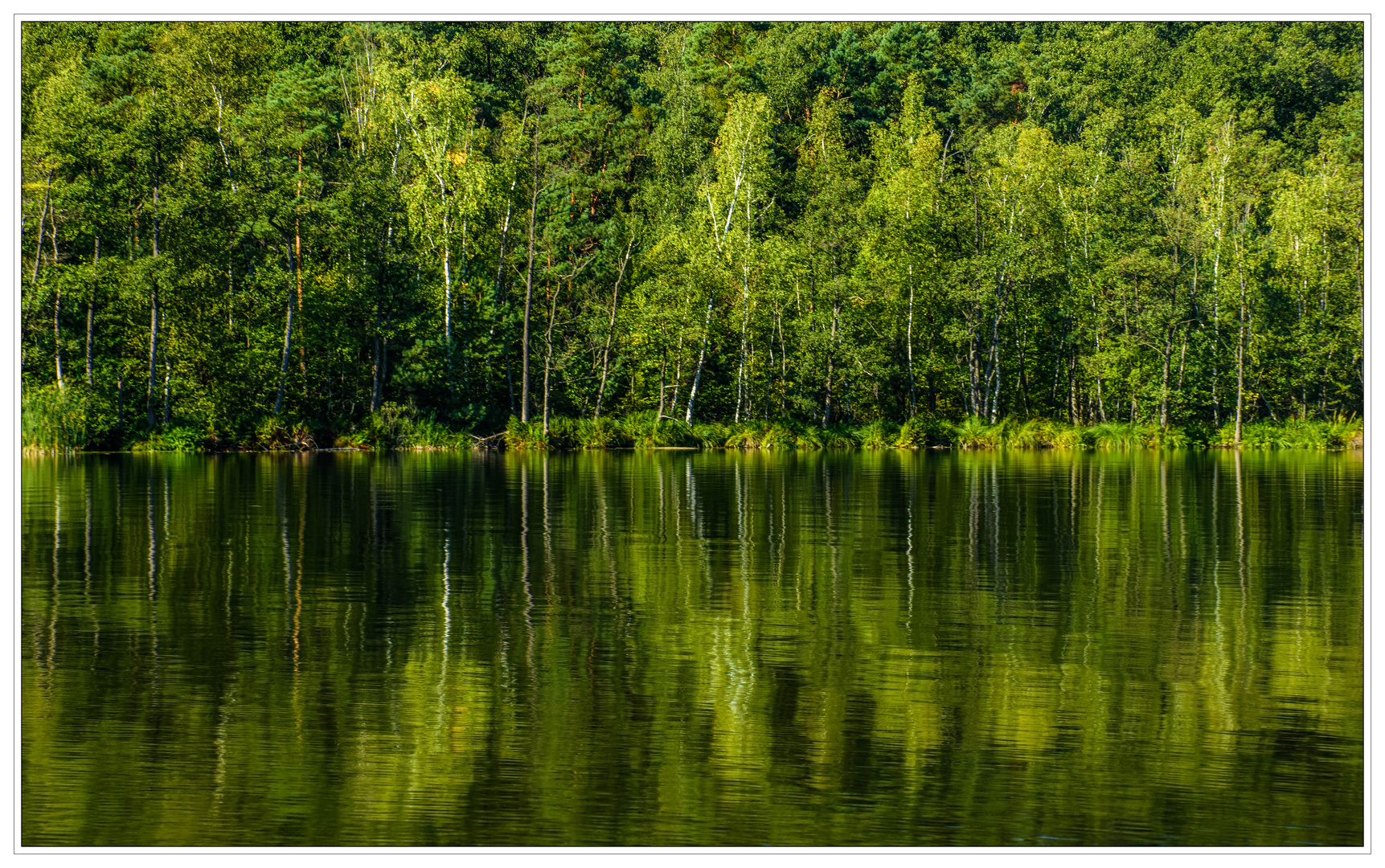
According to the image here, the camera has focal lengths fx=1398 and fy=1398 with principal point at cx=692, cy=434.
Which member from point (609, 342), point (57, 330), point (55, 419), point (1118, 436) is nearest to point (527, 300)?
point (609, 342)

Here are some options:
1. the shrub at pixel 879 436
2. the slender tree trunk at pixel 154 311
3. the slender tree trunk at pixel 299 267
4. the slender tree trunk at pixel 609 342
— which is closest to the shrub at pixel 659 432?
the slender tree trunk at pixel 609 342

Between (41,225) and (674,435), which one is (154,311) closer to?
(41,225)

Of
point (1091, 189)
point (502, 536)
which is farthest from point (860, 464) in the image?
point (1091, 189)

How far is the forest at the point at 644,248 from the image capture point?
52.9m

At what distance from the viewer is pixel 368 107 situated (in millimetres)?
66438

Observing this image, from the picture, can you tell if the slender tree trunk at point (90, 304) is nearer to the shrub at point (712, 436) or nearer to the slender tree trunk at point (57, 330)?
the slender tree trunk at point (57, 330)

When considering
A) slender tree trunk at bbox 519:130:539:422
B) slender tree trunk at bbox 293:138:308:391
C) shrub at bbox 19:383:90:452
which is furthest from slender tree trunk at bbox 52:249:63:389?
slender tree trunk at bbox 519:130:539:422

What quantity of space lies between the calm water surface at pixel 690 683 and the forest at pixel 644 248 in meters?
32.2

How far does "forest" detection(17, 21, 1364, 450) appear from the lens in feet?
174

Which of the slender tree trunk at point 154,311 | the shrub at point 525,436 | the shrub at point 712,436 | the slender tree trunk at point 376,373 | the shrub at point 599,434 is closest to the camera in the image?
the slender tree trunk at point 154,311

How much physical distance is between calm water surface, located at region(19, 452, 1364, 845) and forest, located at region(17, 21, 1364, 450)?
32173 mm
